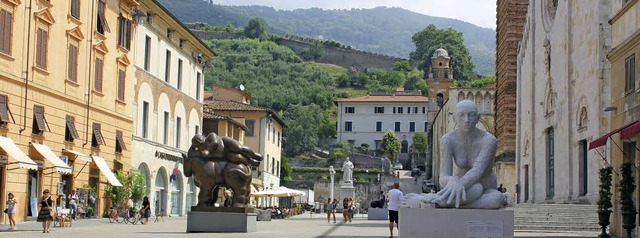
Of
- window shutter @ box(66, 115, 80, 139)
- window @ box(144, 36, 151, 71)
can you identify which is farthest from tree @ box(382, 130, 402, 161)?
window shutter @ box(66, 115, 80, 139)

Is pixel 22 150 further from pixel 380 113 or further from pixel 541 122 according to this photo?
pixel 380 113

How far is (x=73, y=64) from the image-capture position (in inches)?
1319

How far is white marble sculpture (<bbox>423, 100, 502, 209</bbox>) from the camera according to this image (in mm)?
11297

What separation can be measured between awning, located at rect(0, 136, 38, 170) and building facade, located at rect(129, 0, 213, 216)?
13344 millimetres

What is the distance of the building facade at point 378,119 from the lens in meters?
142

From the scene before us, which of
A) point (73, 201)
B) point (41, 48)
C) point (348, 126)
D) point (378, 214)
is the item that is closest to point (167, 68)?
point (378, 214)

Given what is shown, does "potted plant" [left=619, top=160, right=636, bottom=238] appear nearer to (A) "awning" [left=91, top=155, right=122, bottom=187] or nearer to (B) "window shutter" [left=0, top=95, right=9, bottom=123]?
(B) "window shutter" [left=0, top=95, right=9, bottom=123]

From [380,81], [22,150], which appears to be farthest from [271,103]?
[22,150]

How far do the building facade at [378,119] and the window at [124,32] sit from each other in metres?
102

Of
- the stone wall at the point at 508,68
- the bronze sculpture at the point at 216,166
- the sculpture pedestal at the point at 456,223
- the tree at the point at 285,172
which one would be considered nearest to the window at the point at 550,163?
the stone wall at the point at 508,68

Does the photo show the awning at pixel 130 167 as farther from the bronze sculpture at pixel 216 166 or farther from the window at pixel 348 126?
the window at pixel 348 126

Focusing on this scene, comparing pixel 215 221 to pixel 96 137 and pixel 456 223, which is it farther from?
pixel 96 137

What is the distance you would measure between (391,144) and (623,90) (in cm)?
10505

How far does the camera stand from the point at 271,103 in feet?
497
